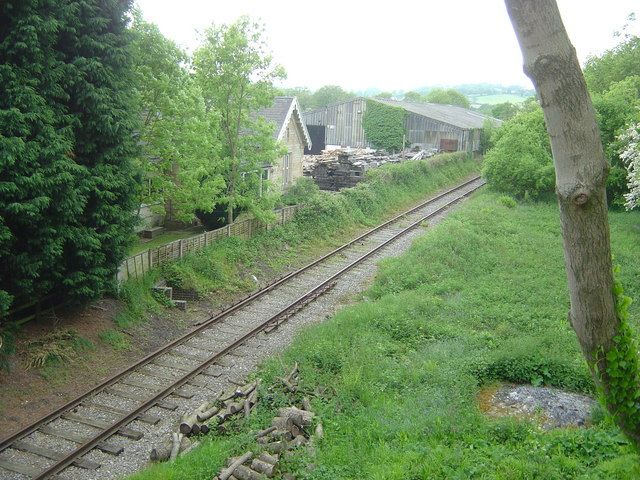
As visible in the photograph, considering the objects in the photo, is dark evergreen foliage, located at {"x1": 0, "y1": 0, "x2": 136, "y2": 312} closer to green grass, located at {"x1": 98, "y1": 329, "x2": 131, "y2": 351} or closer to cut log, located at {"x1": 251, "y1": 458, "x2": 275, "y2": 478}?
green grass, located at {"x1": 98, "y1": 329, "x2": 131, "y2": 351}

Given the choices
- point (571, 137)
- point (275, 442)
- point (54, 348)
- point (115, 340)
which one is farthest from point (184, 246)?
point (571, 137)

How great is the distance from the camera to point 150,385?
13047 millimetres

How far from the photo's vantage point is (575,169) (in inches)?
187

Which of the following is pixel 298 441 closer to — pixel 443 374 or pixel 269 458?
pixel 269 458

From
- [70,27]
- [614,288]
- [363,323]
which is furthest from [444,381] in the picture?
[70,27]

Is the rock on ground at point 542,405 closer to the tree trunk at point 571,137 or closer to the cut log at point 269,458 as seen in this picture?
the cut log at point 269,458

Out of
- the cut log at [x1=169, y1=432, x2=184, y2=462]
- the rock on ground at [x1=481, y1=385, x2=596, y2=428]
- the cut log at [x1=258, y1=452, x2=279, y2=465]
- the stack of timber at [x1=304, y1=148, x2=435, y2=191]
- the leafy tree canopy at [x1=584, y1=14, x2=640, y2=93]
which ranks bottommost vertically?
the cut log at [x1=169, y1=432, x2=184, y2=462]

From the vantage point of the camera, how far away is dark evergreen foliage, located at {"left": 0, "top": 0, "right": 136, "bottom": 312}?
469 inches

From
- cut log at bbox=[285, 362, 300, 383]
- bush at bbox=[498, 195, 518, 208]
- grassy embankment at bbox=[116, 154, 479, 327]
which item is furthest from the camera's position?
bush at bbox=[498, 195, 518, 208]

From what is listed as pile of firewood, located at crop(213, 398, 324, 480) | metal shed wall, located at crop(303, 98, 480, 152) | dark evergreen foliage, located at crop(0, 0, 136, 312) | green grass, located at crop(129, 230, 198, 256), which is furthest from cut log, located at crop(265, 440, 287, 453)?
metal shed wall, located at crop(303, 98, 480, 152)

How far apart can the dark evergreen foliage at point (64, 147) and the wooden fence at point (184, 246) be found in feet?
6.59

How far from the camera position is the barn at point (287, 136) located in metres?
31.4

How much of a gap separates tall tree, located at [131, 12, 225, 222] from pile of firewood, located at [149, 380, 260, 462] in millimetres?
7038

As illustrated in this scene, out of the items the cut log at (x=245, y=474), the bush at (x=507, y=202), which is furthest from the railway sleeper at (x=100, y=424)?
the bush at (x=507, y=202)
